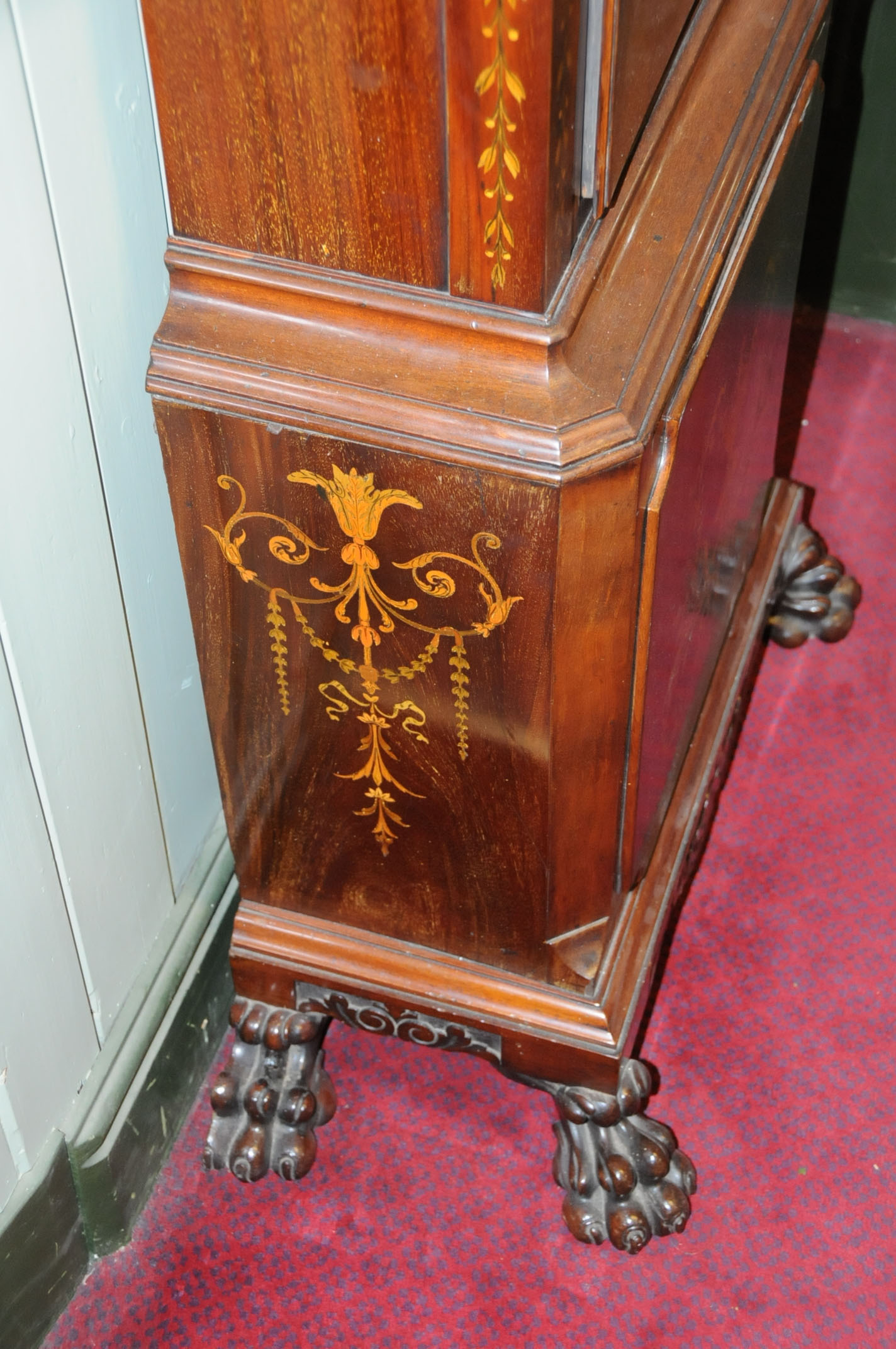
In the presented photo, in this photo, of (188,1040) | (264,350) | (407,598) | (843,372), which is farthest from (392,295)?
(843,372)

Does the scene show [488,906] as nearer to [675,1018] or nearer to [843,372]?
[675,1018]

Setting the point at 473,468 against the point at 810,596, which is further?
the point at 810,596

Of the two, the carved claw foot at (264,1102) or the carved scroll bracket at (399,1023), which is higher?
the carved scroll bracket at (399,1023)

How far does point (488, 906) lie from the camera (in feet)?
3.96

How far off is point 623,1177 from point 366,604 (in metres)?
0.66

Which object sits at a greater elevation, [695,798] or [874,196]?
[874,196]

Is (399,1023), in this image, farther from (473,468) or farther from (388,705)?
(473,468)

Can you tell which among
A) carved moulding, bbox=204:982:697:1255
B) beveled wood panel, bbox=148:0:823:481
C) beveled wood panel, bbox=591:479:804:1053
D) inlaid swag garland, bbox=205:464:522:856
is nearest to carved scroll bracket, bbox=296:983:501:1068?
carved moulding, bbox=204:982:697:1255

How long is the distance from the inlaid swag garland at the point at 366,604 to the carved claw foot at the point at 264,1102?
392mm

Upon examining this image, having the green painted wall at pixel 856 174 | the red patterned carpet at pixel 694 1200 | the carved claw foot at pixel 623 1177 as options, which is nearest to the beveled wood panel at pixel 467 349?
the carved claw foot at pixel 623 1177

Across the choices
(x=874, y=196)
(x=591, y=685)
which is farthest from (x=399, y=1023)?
(x=874, y=196)

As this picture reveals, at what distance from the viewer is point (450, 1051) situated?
53.8 inches

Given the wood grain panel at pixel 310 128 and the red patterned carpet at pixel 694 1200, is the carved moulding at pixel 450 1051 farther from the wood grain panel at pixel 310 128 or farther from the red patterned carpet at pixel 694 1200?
the wood grain panel at pixel 310 128

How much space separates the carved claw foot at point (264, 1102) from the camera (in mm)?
1414
